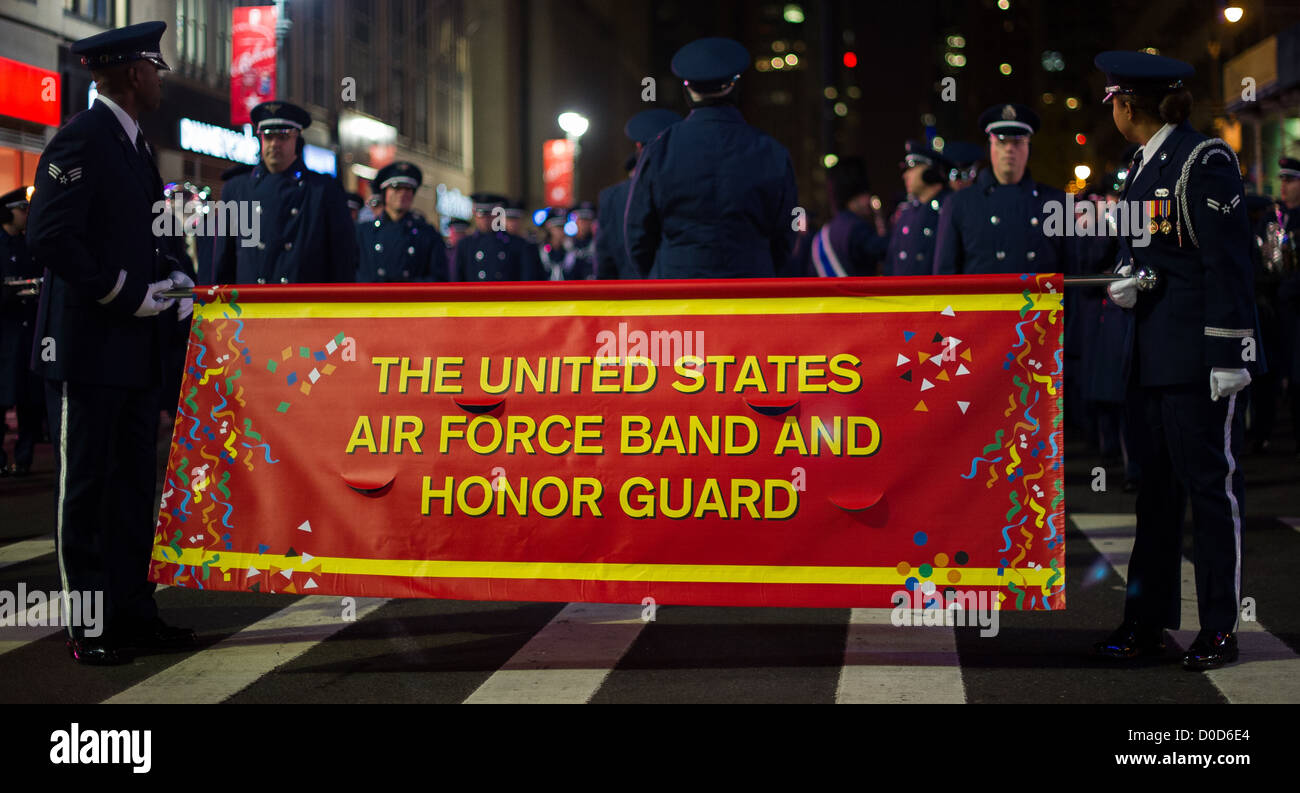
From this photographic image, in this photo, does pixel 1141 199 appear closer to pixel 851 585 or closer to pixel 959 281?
pixel 959 281

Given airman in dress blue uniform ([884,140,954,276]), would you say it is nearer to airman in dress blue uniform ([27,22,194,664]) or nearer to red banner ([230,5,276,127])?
airman in dress blue uniform ([27,22,194,664])

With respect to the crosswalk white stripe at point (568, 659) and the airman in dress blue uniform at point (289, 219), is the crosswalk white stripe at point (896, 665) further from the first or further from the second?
the airman in dress blue uniform at point (289, 219)

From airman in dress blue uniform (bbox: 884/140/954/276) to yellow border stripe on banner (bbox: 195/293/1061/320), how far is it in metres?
7.27

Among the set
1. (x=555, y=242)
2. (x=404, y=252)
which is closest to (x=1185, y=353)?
(x=404, y=252)

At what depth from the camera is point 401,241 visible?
14.4 metres

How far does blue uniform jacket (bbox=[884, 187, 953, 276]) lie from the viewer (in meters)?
12.7

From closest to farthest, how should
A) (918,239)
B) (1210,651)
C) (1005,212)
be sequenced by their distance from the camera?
(1210,651), (1005,212), (918,239)

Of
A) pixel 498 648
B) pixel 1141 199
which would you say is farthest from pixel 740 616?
pixel 1141 199

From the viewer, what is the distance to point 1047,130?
95.8 m

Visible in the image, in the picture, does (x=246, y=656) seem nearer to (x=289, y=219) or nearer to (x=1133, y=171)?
(x=289, y=219)

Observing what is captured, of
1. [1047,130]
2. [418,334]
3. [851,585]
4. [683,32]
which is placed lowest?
[851,585]

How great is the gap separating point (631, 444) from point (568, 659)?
3.25 ft

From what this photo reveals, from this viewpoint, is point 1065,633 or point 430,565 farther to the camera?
point 1065,633

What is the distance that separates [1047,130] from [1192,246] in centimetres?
9455
